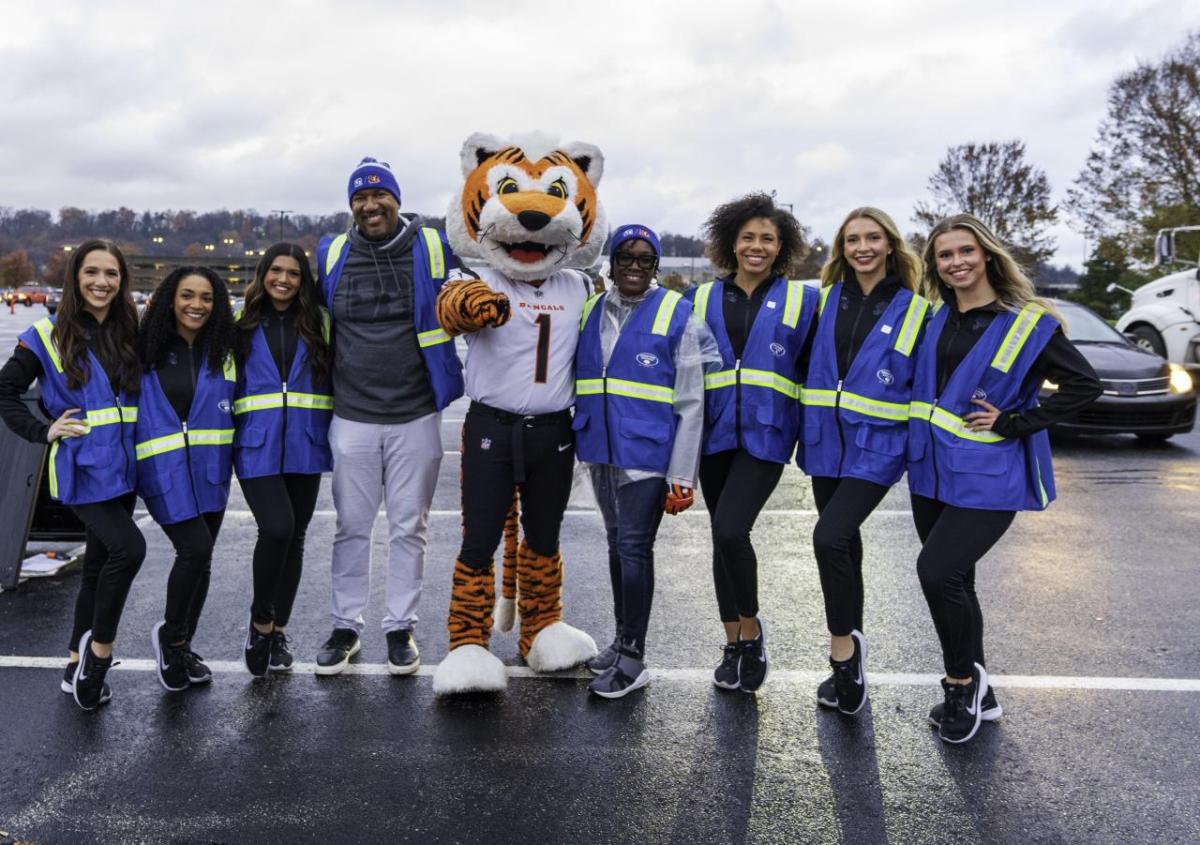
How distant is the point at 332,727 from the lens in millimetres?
3863

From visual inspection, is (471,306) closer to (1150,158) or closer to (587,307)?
(587,307)

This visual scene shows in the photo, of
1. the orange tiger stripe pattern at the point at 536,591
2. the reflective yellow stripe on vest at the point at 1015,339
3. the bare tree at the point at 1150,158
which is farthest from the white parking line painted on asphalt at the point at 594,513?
the bare tree at the point at 1150,158

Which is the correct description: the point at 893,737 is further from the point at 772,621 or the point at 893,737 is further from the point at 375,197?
the point at 375,197

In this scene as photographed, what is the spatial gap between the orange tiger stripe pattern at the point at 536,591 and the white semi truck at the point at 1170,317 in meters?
13.0

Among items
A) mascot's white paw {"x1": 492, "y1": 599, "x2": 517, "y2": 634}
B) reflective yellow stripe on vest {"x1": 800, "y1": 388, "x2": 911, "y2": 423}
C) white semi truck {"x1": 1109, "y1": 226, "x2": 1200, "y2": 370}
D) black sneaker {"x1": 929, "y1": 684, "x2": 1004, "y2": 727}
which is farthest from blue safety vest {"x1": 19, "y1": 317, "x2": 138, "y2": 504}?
white semi truck {"x1": 1109, "y1": 226, "x2": 1200, "y2": 370}

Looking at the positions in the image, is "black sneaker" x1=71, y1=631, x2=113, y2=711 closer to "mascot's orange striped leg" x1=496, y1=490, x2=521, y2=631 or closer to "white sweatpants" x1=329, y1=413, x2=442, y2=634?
"white sweatpants" x1=329, y1=413, x2=442, y2=634

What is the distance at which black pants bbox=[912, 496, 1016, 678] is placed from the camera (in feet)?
12.1

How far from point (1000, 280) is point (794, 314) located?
793 mm

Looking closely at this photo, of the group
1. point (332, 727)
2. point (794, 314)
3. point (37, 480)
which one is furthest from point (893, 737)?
point (37, 480)

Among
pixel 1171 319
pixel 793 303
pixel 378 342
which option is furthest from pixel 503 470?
pixel 1171 319

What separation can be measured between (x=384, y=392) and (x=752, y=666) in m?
1.99

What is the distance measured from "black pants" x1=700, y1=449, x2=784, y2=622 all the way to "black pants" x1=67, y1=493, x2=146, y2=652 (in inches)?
92.0

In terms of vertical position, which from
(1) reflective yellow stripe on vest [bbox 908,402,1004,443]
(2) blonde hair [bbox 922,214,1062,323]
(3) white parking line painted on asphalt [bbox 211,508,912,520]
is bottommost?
(3) white parking line painted on asphalt [bbox 211,508,912,520]

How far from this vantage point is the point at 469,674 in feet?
13.4
